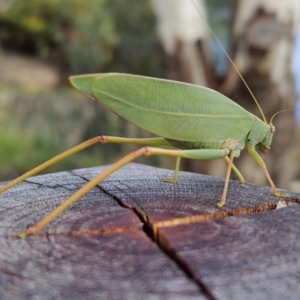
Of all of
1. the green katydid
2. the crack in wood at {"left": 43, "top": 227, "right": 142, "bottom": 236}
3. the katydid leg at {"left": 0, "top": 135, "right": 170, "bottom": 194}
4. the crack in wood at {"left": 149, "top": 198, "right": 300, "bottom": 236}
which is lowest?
the crack in wood at {"left": 43, "top": 227, "right": 142, "bottom": 236}

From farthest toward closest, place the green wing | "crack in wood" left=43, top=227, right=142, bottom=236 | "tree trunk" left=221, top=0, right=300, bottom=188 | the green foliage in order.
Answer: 1. the green foliage
2. "tree trunk" left=221, top=0, right=300, bottom=188
3. the green wing
4. "crack in wood" left=43, top=227, right=142, bottom=236

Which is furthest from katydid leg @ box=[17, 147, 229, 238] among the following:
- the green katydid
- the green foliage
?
the green foliage

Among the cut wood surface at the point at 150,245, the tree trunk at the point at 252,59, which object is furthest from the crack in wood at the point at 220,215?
the tree trunk at the point at 252,59

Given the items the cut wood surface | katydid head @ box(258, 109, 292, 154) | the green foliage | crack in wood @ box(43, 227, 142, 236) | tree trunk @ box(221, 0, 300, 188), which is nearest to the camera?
the cut wood surface

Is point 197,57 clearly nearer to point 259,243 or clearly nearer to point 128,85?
point 128,85

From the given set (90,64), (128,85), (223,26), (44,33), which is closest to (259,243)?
(128,85)

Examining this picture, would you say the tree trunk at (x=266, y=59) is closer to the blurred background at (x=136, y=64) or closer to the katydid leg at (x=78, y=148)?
the blurred background at (x=136, y=64)

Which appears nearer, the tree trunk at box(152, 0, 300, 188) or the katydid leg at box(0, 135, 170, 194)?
the katydid leg at box(0, 135, 170, 194)

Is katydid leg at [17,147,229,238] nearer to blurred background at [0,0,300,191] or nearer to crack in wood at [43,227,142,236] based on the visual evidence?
crack in wood at [43,227,142,236]
